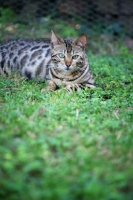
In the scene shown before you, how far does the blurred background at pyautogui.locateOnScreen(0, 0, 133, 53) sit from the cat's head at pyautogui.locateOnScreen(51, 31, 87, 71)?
9.09ft

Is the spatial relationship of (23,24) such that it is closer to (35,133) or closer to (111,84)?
(111,84)

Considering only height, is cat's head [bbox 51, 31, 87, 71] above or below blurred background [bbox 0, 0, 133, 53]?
below

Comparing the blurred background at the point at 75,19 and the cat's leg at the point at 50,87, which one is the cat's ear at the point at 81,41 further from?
the blurred background at the point at 75,19

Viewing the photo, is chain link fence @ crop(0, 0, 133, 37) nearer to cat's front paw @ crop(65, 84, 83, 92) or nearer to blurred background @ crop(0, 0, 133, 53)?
blurred background @ crop(0, 0, 133, 53)

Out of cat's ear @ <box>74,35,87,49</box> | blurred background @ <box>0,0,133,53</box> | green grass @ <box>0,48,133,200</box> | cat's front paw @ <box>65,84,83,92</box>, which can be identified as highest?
blurred background @ <box>0,0,133,53</box>

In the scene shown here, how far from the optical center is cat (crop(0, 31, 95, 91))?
439cm

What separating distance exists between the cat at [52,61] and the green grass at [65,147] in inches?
18.9

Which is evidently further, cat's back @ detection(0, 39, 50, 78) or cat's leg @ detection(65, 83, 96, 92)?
cat's back @ detection(0, 39, 50, 78)

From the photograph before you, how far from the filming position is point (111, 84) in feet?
15.4

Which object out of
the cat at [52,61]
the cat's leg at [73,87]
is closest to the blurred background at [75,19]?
the cat at [52,61]

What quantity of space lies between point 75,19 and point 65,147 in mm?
5717

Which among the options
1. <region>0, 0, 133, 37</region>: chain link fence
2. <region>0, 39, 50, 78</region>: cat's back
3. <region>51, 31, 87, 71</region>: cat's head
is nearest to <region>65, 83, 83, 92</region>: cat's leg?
<region>51, 31, 87, 71</region>: cat's head

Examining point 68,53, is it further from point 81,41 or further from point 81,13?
point 81,13

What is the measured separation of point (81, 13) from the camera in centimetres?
800
